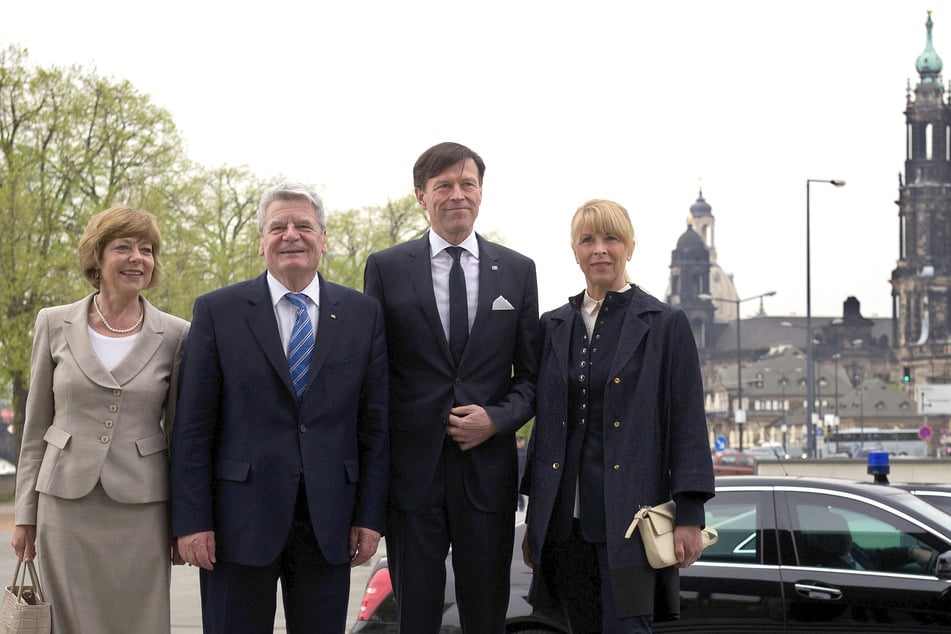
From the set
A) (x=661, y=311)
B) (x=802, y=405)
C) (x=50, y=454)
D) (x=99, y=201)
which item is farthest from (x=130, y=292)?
(x=802, y=405)

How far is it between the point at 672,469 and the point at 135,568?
195 centimetres

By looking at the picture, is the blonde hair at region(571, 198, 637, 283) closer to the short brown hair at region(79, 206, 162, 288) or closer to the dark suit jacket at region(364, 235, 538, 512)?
the dark suit jacket at region(364, 235, 538, 512)

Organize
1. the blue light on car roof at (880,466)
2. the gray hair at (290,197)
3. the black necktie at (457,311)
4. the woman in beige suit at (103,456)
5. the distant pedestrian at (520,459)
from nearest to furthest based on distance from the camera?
the woman in beige suit at (103,456) < the gray hair at (290,197) < the black necktie at (457,311) < the distant pedestrian at (520,459) < the blue light on car roof at (880,466)

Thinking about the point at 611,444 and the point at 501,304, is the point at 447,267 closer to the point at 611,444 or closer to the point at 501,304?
the point at 501,304

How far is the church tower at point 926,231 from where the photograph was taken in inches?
5999

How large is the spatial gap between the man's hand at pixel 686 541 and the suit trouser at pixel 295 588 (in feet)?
3.89

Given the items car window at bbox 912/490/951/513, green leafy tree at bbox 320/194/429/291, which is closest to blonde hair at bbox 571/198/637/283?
car window at bbox 912/490/951/513

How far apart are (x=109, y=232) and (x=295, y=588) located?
1.45 metres

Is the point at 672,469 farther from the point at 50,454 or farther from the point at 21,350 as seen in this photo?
the point at 21,350

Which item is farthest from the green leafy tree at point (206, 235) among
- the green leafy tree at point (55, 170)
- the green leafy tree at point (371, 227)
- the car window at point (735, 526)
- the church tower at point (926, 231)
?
the church tower at point (926, 231)

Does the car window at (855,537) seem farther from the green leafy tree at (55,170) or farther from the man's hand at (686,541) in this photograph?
the green leafy tree at (55,170)

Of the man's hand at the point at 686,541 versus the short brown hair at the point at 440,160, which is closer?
the man's hand at the point at 686,541

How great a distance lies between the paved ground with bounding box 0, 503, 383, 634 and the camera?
467 inches

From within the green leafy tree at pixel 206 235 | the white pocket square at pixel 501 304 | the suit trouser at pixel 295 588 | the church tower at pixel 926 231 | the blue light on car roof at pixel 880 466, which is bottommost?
the suit trouser at pixel 295 588
